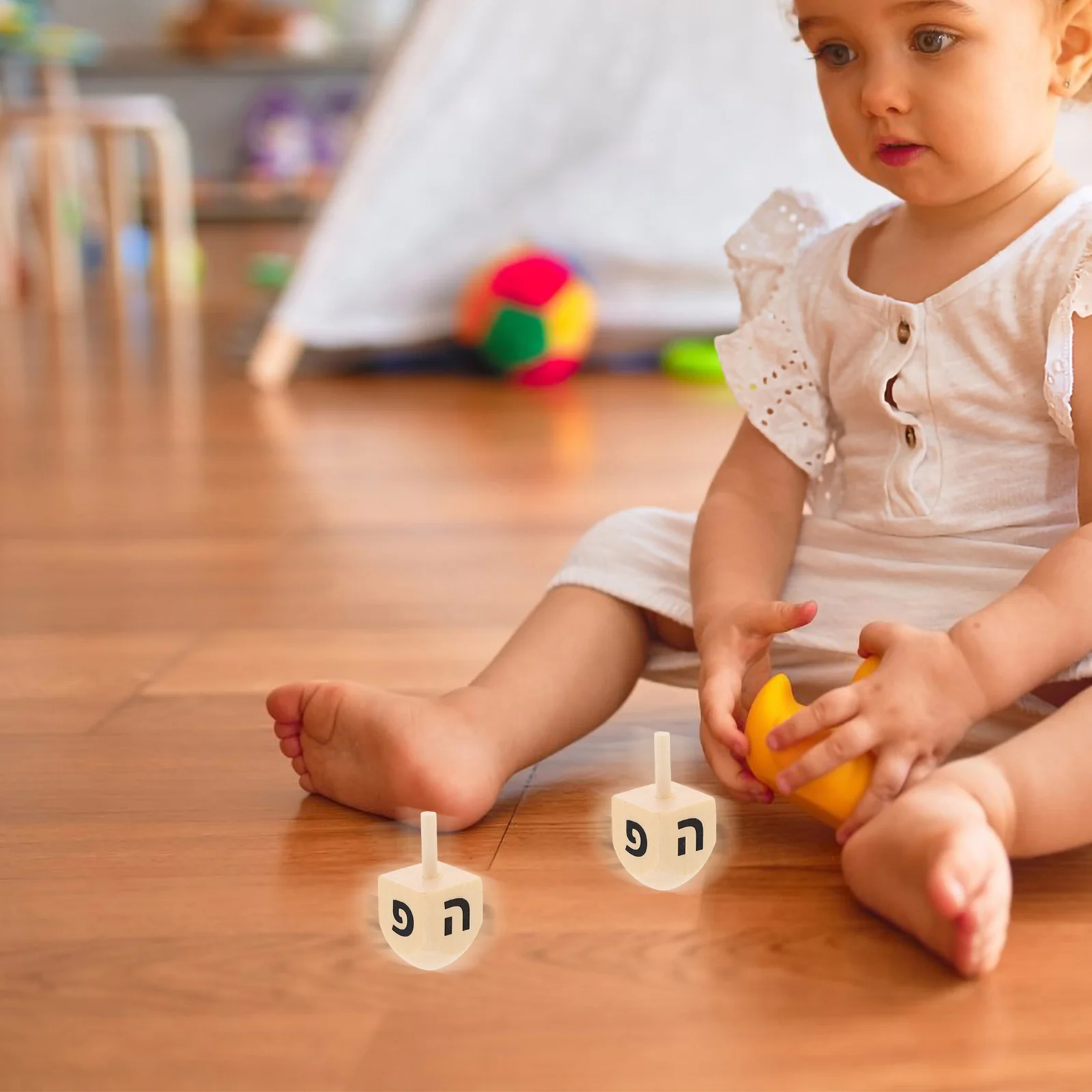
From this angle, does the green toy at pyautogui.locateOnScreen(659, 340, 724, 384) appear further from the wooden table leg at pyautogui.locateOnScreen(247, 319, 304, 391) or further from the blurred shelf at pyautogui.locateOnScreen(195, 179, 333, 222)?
the blurred shelf at pyautogui.locateOnScreen(195, 179, 333, 222)

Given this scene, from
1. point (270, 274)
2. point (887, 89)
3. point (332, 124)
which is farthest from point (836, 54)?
point (332, 124)

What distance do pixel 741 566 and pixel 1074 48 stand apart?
0.29 metres

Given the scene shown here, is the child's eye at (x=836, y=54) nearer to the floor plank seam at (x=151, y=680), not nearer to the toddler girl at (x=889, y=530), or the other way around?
the toddler girl at (x=889, y=530)

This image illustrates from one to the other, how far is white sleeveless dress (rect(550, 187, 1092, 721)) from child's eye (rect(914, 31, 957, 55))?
0.34ft

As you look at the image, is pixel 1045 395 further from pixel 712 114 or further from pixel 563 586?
pixel 712 114

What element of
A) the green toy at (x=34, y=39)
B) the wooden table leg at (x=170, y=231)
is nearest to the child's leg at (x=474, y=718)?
the wooden table leg at (x=170, y=231)

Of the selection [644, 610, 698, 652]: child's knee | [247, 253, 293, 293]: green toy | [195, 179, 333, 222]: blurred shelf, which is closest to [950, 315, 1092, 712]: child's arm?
[644, 610, 698, 652]: child's knee

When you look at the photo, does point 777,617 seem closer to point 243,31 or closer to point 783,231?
point 783,231

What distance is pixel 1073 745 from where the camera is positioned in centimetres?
67

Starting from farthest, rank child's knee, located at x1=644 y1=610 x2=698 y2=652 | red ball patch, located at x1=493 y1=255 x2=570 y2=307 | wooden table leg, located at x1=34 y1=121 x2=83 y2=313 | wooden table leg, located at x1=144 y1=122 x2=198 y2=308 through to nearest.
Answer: wooden table leg, located at x1=144 y1=122 x2=198 y2=308 → wooden table leg, located at x1=34 y1=121 x2=83 y2=313 → red ball patch, located at x1=493 y1=255 x2=570 y2=307 → child's knee, located at x1=644 y1=610 x2=698 y2=652

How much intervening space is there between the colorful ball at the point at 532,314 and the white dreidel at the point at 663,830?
1.48 metres

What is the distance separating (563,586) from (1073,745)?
0.30 metres

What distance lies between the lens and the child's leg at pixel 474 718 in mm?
758

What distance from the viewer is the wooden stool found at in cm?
364
